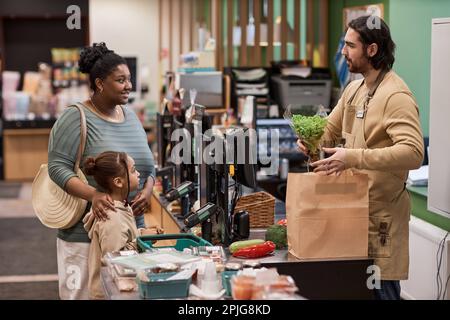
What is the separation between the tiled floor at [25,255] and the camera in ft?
20.6

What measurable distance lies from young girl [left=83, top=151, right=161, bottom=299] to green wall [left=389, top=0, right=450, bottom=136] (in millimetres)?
3178

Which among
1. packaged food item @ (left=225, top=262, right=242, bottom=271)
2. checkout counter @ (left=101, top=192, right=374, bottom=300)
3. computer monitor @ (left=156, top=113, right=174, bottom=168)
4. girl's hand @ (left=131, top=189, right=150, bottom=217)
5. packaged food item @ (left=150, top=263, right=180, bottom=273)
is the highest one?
computer monitor @ (left=156, top=113, right=174, bottom=168)

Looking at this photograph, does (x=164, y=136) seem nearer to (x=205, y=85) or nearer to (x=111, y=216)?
(x=205, y=85)

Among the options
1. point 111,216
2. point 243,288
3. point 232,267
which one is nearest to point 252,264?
point 232,267

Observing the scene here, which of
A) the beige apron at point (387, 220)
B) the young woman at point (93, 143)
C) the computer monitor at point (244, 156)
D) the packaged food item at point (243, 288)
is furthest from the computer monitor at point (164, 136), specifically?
the packaged food item at point (243, 288)

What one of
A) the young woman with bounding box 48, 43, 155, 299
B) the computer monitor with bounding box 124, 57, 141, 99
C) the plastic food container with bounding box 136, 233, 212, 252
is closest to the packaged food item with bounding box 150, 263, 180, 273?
the plastic food container with bounding box 136, 233, 212, 252

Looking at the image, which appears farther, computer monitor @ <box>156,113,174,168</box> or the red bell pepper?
computer monitor @ <box>156,113,174,168</box>

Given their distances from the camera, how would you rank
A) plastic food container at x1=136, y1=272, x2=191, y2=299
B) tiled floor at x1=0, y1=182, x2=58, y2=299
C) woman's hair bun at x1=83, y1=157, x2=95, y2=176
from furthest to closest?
tiled floor at x1=0, y1=182, x2=58, y2=299
woman's hair bun at x1=83, y1=157, x2=95, y2=176
plastic food container at x1=136, y1=272, x2=191, y2=299

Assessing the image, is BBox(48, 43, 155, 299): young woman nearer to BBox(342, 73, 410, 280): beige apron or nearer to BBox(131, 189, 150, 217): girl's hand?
BBox(131, 189, 150, 217): girl's hand

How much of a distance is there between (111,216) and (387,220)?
3.80 ft

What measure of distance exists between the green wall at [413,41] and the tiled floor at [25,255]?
10.2 ft

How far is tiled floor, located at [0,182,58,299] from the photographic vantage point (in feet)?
20.6

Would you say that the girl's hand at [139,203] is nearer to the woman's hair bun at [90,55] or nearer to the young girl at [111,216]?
the young girl at [111,216]

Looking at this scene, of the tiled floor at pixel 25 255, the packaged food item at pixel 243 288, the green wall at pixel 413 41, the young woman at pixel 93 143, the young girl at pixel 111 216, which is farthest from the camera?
the tiled floor at pixel 25 255
